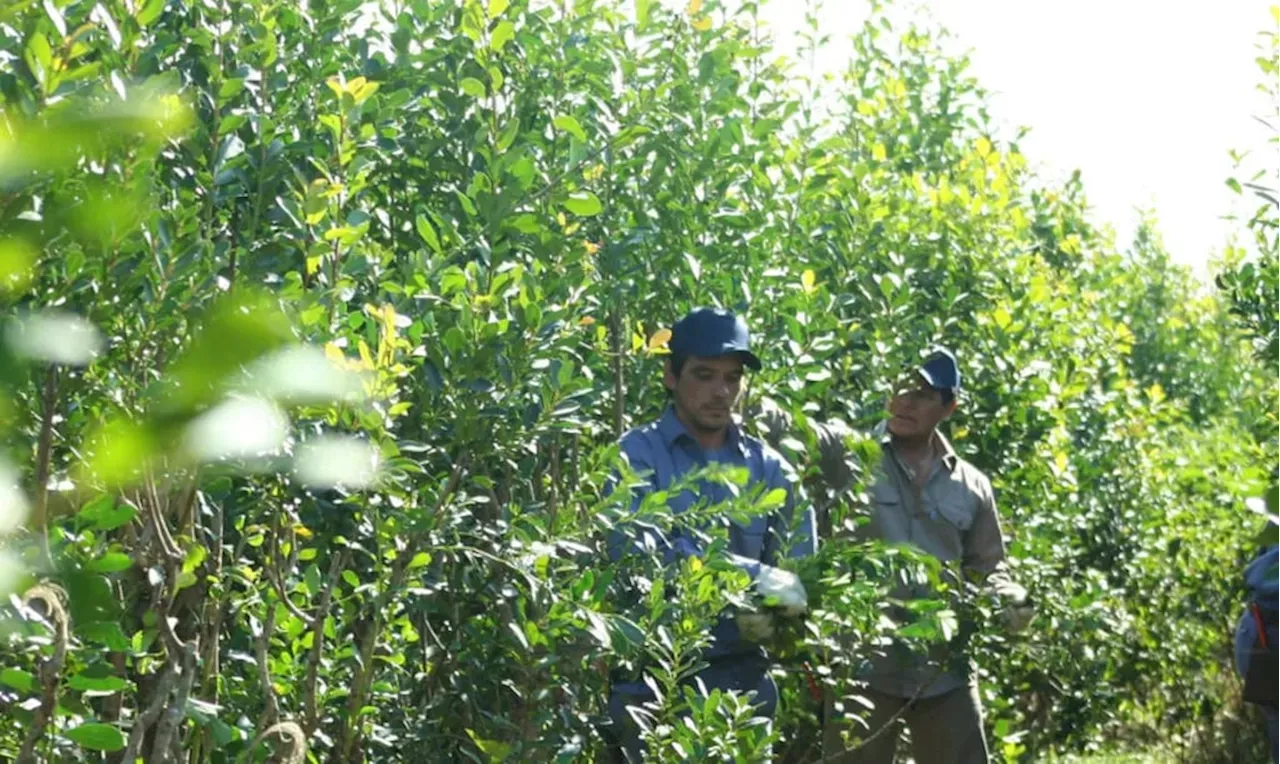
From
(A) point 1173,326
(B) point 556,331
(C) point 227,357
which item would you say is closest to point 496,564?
(B) point 556,331

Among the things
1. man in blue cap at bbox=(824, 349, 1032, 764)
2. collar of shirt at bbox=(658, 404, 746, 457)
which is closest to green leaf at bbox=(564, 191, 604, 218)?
collar of shirt at bbox=(658, 404, 746, 457)

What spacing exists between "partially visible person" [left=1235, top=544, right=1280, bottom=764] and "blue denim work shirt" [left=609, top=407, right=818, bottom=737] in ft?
6.05

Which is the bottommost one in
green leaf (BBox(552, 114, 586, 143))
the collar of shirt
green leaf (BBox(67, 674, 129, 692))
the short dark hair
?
green leaf (BBox(67, 674, 129, 692))

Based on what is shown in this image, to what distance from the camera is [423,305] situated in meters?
4.01

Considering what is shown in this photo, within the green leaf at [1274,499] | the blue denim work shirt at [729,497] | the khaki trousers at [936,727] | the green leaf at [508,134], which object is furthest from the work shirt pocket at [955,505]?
the green leaf at [1274,499]

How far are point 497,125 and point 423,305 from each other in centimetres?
86

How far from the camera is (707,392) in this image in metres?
5.16

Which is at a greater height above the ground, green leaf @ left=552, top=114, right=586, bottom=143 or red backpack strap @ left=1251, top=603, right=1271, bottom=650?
green leaf @ left=552, top=114, right=586, bottom=143

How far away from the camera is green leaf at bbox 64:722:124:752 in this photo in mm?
2045

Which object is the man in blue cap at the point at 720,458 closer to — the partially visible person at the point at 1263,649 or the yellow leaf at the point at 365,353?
the yellow leaf at the point at 365,353

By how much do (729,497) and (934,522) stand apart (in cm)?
169

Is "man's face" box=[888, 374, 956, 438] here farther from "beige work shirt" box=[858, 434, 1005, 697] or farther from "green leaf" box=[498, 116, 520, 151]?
"green leaf" box=[498, 116, 520, 151]

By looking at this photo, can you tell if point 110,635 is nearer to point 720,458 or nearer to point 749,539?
point 749,539

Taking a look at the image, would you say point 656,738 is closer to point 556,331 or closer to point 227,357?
point 556,331
